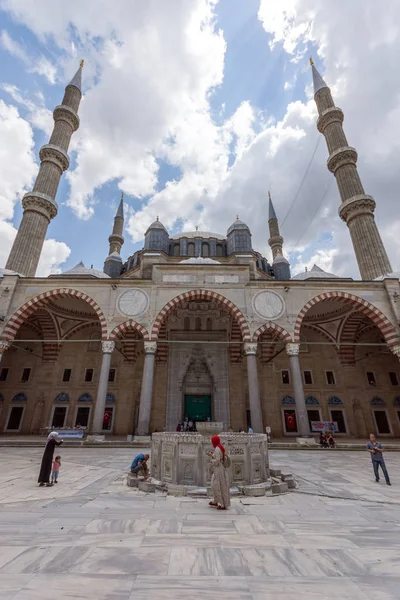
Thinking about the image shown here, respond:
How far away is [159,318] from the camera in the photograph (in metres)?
14.5

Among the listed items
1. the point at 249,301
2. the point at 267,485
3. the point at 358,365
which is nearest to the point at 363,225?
the point at 358,365

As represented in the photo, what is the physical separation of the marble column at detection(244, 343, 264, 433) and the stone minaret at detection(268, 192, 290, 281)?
37.9 feet

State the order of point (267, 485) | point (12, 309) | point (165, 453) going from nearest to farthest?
point (267, 485) → point (165, 453) → point (12, 309)

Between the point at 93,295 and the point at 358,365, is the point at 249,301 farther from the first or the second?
the point at 358,365

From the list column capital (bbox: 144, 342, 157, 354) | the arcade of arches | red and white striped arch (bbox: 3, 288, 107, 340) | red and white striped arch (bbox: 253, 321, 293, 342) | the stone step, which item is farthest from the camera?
the arcade of arches

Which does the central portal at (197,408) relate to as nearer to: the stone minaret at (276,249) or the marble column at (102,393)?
the marble column at (102,393)

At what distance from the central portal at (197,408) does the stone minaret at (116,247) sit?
482 inches

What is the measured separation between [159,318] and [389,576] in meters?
12.7

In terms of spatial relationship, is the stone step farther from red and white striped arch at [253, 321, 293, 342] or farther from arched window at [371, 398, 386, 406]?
arched window at [371, 398, 386, 406]

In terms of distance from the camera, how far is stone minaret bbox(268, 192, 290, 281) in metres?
24.5

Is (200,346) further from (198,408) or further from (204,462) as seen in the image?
(204,462)

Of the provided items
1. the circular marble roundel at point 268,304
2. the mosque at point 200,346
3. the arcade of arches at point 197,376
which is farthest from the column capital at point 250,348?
the arcade of arches at point 197,376

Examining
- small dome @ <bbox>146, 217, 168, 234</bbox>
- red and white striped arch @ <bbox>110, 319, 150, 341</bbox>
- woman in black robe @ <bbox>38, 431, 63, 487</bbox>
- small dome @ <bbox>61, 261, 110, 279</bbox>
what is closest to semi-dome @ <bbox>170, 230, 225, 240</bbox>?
small dome @ <bbox>146, 217, 168, 234</bbox>

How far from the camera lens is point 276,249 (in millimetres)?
28391
